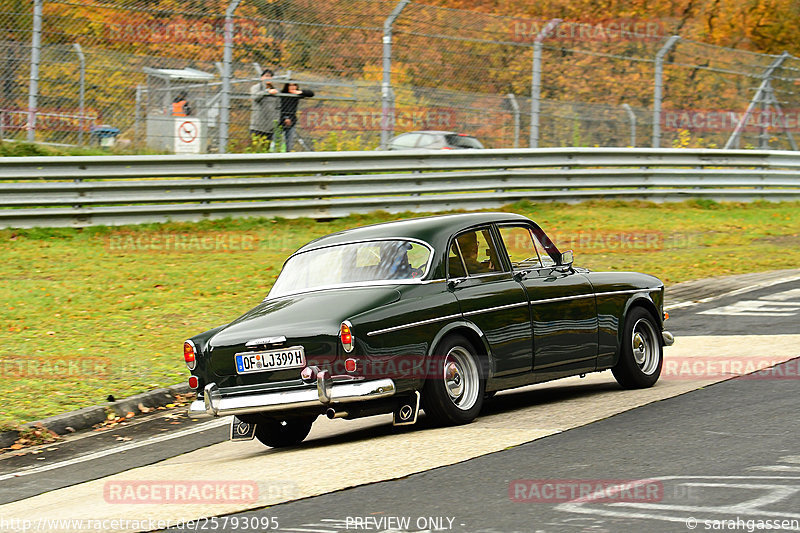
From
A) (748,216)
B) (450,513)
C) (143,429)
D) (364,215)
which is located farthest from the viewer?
(748,216)

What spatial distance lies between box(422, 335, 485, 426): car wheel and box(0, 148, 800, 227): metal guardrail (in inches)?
422

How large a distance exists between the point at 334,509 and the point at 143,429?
3840 mm

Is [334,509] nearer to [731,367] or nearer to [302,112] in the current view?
[731,367]

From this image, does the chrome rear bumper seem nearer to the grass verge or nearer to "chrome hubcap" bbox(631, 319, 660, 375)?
the grass verge

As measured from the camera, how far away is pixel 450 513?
18.6ft

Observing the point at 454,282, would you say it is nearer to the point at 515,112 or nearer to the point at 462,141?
the point at 515,112

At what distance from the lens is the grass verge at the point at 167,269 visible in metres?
10.8

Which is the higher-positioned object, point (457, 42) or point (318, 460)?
point (457, 42)

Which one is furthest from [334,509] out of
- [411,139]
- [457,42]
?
[411,139]

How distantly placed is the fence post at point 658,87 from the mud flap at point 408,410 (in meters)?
17.1
